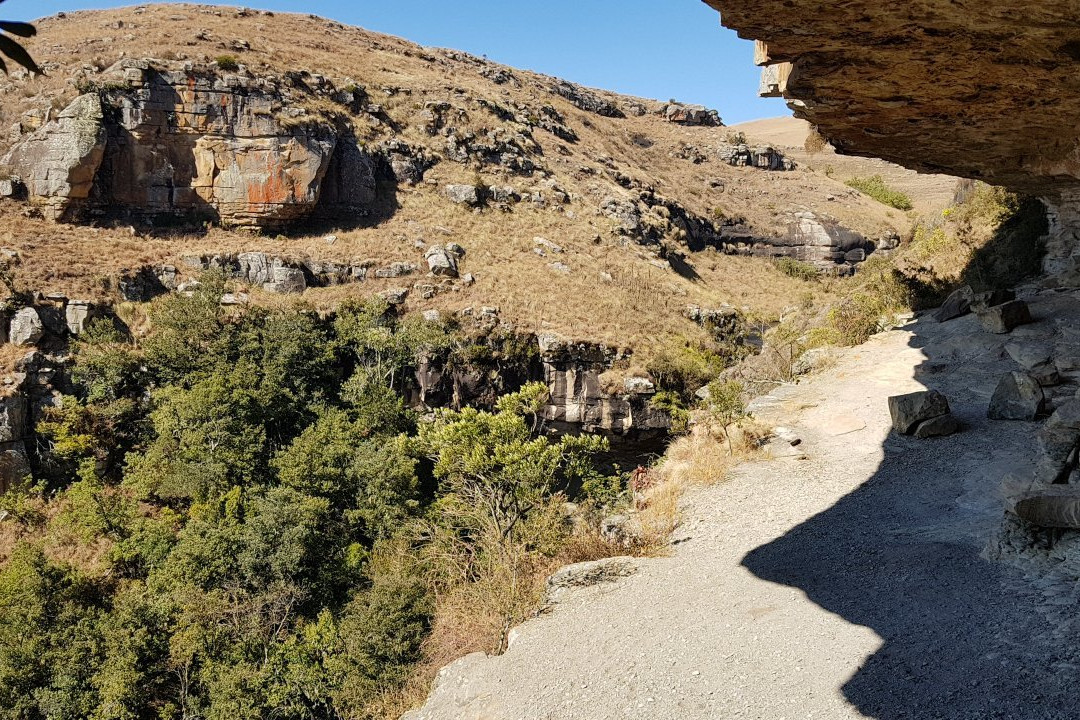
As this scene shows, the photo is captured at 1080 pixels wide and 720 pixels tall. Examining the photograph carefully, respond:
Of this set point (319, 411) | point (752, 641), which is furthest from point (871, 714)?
point (319, 411)

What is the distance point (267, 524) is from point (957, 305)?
1764 centimetres

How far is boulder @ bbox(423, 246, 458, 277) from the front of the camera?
3198 cm

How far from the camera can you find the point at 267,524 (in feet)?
58.4

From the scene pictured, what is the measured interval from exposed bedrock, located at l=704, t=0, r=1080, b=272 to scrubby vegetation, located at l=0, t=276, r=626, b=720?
5777 millimetres

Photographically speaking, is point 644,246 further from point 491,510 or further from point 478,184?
point 491,510

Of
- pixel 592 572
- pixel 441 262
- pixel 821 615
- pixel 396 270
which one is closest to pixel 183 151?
pixel 396 270

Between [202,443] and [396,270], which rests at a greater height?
[396,270]

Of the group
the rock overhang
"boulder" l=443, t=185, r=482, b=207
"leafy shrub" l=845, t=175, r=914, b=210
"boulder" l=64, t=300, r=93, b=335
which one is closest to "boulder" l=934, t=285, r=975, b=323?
the rock overhang

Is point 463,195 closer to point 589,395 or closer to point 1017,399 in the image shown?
point 589,395

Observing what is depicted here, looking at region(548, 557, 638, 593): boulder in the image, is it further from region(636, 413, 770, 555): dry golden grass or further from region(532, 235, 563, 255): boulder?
region(532, 235, 563, 255): boulder

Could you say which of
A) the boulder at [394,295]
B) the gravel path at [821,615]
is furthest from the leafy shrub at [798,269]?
the gravel path at [821,615]

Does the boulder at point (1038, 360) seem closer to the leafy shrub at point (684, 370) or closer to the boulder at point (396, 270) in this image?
the leafy shrub at point (684, 370)

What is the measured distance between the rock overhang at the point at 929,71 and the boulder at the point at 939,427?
3546 millimetres

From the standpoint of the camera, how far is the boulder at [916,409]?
9.52m
